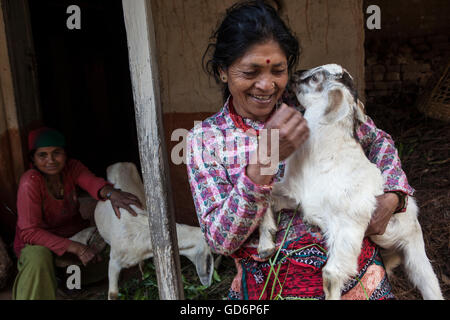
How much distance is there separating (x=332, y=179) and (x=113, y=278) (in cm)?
206

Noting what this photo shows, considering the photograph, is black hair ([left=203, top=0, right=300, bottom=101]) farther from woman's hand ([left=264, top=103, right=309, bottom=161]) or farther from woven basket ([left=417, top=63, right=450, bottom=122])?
woven basket ([left=417, top=63, right=450, bottom=122])

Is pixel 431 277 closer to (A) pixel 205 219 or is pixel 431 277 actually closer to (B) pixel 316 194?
(B) pixel 316 194

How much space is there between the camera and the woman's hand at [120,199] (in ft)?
10.6

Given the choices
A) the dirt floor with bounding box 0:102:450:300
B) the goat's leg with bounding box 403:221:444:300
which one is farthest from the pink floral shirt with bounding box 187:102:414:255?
the dirt floor with bounding box 0:102:450:300

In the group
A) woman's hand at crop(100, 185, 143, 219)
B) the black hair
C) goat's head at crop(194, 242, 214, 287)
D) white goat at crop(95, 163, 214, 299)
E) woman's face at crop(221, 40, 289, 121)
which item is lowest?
goat's head at crop(194, 242, 214, 287)

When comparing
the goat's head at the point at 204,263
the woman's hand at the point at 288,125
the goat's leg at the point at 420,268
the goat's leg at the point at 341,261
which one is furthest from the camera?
the goat's head at the point at 204,263

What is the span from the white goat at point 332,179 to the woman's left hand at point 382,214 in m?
0.04

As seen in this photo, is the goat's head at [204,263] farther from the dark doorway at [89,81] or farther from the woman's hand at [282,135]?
the dark doorway at [89,81]

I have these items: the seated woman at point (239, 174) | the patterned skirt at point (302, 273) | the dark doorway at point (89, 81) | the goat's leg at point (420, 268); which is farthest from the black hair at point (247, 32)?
Answer: the dark doorway at point (89, 81)

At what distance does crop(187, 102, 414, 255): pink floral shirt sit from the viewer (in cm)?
155

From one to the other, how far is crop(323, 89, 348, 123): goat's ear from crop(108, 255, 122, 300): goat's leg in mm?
2100

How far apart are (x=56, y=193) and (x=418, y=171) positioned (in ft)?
9.91

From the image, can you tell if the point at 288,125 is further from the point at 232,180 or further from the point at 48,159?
the point at 48,159
